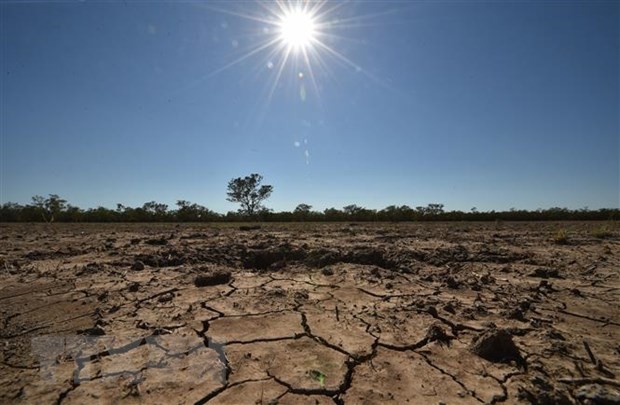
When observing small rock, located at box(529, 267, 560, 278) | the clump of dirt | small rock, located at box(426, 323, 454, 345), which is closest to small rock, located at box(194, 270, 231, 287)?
small rock, located at box(426, 323, 454, 345)

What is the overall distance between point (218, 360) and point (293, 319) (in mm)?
759

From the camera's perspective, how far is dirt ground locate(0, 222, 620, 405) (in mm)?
1618

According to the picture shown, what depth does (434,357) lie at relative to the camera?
1.95 metres

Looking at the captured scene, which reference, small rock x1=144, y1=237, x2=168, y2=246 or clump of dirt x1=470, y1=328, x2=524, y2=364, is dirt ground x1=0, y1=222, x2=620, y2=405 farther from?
small rock x1=144, y1=237, x2=168, y2=246

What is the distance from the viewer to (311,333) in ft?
7.54

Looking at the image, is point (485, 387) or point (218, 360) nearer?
point (485, 387)

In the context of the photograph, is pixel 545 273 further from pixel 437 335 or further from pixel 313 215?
pixel 313 215

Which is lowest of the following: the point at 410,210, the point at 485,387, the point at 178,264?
the point at 485,387

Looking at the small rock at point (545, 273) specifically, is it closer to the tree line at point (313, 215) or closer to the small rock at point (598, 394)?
the small rock at point (598, 394)

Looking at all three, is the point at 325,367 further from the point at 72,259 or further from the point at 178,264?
→ the point at 72,259

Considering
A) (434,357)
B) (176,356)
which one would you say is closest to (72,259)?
(176,356)

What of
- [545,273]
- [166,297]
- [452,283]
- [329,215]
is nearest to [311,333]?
[166,297]

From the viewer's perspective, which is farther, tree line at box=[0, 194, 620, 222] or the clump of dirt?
tree line at box=[0, 194, 620, 222]

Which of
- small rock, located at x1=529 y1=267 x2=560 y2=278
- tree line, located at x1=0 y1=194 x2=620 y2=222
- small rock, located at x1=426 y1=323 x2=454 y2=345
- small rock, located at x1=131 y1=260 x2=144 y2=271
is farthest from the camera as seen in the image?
tree line, located at x1=0 y1=194 x2=620 y2=222
